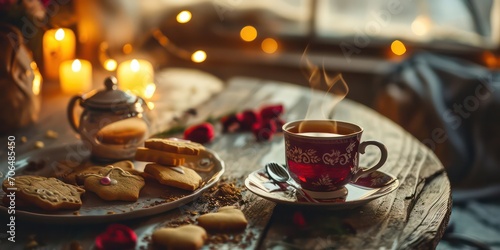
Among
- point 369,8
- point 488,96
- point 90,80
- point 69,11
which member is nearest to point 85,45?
point 69,11

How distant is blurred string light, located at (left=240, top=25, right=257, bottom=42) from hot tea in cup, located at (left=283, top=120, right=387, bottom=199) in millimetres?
2132

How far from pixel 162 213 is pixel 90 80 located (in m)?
1.05

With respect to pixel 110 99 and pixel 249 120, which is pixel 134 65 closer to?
pixel 249 120

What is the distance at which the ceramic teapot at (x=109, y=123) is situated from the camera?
3.73 feet

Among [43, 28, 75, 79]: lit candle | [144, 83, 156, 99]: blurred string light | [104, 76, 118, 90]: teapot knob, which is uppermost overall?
[43, 28, 75, 79]: lit candle

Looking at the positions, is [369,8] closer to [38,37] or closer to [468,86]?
[468,86]

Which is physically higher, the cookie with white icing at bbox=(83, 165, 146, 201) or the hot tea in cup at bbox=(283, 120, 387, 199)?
the hot tea in cup at bbox=(283, 120, 387, 199)

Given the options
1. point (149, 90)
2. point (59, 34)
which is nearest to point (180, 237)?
point (149, 90)

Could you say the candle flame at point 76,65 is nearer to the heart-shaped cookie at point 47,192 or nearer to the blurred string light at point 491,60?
the heart-shaped cookie at point 47,192

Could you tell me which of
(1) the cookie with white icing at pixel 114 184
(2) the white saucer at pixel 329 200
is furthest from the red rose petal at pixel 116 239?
(2) the white saucer at pixel 329 200

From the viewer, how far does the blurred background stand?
2.07 metres

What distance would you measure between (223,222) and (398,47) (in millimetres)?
2204

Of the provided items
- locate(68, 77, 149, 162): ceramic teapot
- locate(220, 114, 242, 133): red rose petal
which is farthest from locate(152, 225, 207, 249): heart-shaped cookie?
locate(220, 114, 242, 133): red rose petal

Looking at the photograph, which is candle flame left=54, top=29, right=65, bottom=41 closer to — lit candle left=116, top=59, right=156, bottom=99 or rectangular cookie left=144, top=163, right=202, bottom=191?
lit candle left=116, top=59, right=156, bottom=99
